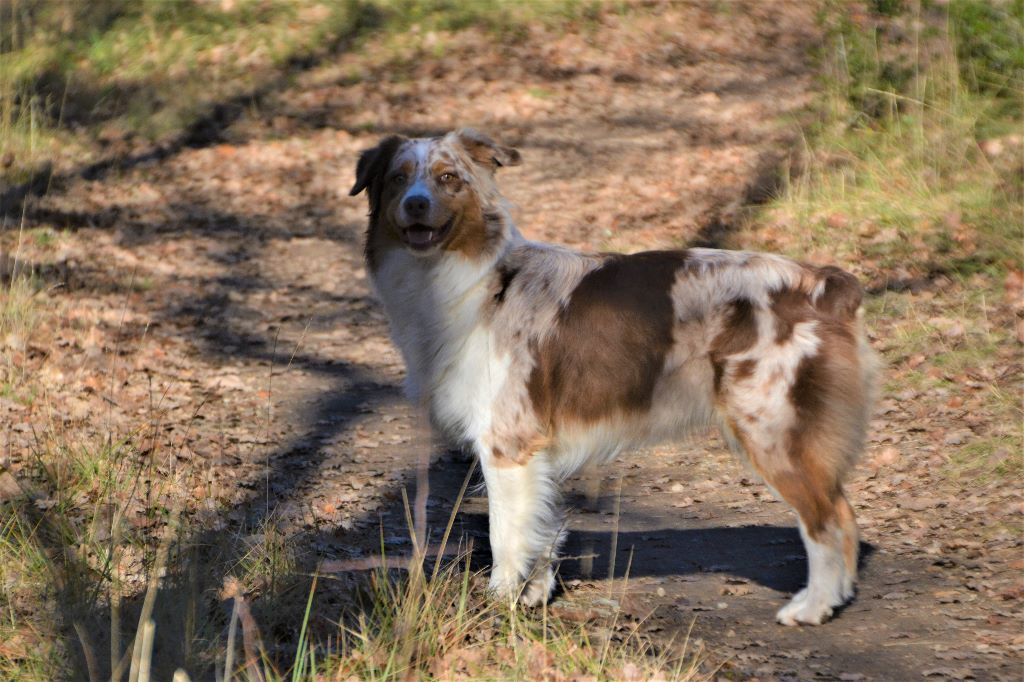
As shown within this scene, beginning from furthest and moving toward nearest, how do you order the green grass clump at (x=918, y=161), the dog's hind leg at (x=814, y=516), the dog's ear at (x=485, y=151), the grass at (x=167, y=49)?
the grass at (x=167, y=49), the green grass clump at (x=918, y=161), the dog's ear at (x=485, y=151), the dog's hind leg at (x=814, y=516)

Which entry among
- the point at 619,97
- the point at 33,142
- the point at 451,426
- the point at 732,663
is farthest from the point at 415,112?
the point at 732,663

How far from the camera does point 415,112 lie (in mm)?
14672

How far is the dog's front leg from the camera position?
504cm

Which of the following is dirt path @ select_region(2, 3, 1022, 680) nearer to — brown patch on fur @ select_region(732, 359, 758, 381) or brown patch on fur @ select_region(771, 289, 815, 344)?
brown patch on fur @ select_region(732, 359, 758, 381)

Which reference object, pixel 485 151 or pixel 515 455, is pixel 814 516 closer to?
pixel 515 455

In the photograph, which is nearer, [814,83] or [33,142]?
[33,142]

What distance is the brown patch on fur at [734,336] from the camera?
16.1ft

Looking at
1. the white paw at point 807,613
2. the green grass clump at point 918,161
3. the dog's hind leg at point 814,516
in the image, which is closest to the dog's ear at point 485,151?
the dog's hind leg at point 814,516

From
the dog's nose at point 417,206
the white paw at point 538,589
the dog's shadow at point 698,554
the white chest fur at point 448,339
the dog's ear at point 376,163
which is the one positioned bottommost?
the dog's shadow at point 698,554

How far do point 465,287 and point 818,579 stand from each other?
6.84 ft

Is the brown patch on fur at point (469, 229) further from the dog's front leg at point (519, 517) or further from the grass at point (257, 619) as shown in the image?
the grass at point (257, 619)

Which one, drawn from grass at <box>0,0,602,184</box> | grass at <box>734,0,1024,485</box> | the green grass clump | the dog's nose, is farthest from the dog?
grass at <box>0,0,602,184</box>

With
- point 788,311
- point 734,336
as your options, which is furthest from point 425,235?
point 788,311

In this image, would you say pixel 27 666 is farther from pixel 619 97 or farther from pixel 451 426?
pixel 619 97
